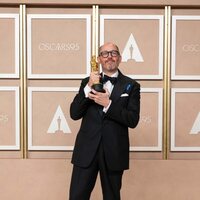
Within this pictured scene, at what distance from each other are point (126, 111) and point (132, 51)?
1.15m

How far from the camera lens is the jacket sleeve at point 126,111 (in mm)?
1885

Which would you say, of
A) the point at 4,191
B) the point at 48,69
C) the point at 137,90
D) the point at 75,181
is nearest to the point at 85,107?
the point at 137,90

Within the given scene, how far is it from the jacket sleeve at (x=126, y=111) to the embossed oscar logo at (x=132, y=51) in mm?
1011

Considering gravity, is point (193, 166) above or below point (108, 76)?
below

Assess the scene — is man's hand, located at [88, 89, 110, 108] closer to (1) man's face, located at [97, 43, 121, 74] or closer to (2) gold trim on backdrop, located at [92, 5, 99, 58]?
(1) man's face, located at [97, 43, 121, 74]

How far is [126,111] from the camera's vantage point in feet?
6.26

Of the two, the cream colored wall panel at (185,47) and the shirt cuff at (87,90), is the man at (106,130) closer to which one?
the shirt cuff at (87,90)

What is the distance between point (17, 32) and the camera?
290 cm

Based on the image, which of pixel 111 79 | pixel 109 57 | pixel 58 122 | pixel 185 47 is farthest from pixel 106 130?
pixel 185 47

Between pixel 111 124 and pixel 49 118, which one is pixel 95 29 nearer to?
pixel 49 118

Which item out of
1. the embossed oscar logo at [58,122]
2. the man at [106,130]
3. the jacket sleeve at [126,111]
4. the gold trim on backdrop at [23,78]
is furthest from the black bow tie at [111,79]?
the gold trim on backdrop at [23,78]

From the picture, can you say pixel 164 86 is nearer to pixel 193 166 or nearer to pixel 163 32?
pixel 163 32

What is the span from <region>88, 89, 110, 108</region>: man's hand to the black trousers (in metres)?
0.26

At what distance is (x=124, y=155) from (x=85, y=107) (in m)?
0.38
